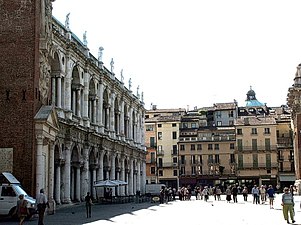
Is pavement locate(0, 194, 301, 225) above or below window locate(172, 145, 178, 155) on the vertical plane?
below

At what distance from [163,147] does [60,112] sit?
6105 centimetres

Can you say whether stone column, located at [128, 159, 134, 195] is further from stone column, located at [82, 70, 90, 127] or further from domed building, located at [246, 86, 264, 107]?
domed building, located at [246, 86, 264, 107]

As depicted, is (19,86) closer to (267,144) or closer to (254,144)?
(254,144)

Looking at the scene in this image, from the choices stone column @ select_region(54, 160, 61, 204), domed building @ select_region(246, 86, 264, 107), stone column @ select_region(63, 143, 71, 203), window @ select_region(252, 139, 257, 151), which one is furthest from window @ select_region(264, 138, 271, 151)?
stone column @ select_region(54, 160, 61, 204)

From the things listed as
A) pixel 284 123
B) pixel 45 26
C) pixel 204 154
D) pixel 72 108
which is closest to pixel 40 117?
pixel 45 26

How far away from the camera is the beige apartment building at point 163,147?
101 meters

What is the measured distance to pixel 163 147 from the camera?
103062mm

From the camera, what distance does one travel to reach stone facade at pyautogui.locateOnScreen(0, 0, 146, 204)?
102 ft

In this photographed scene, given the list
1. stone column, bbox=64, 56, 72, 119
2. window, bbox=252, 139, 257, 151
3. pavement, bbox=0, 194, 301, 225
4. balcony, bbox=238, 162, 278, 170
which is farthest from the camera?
window, bbox=252, 139, 257, 151

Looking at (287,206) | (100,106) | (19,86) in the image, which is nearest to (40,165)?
(19,86)

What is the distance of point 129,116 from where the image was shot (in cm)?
7100

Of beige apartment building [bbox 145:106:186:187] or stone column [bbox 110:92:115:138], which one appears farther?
beige apartment building [bbox 145:106:186:187]

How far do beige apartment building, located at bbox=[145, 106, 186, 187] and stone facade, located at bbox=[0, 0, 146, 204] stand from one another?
22.3 metres

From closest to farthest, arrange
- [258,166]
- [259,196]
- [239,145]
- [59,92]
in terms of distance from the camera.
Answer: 1. [59,92]
2. [259,196]
3. [258,166]
4. [239,145]
